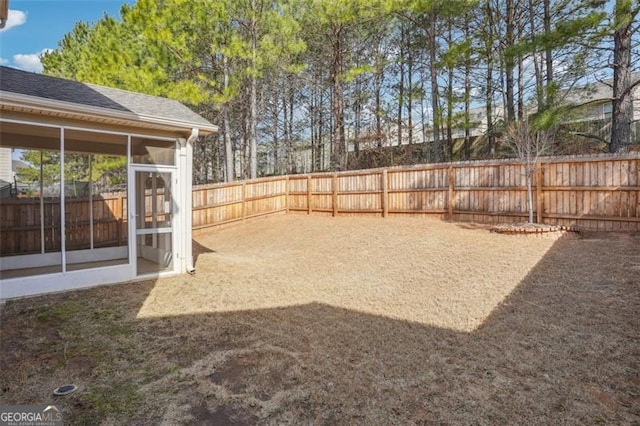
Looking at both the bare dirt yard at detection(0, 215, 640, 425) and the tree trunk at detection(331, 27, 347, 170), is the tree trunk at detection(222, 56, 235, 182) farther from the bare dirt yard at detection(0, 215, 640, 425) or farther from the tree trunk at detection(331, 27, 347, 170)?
the bare dirt yard at detection(0, 215, 640, 425)

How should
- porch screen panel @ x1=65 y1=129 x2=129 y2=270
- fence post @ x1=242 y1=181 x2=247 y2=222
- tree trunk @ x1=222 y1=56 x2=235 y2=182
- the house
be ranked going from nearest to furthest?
1. the house
2. porch screen panel @ x1=65 y1=129 x2=129 y2=270
3. fence post @ x1=242 y1=181 x2=247 y2=222
4. tree trunk @ x1=222 y1=56 x2=235 y2=182

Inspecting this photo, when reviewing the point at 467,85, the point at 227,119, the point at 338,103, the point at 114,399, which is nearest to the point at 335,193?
the point at 227,119

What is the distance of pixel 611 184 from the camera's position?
729 centimetres

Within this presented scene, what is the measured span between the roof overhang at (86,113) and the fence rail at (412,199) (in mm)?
3478

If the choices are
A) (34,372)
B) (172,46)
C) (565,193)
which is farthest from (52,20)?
(565,193)

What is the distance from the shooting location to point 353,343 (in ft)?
11.5

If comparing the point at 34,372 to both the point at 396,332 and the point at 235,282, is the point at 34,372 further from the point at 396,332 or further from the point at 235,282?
the point at 396,332

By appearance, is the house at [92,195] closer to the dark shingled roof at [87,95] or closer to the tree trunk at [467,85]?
the dark shingled roof at [87,95]

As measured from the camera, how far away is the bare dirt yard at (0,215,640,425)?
8.13 ft

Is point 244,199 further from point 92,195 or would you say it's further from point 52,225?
point 52,225

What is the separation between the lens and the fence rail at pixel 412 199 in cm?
720

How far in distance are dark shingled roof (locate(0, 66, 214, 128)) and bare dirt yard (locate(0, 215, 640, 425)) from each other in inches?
108

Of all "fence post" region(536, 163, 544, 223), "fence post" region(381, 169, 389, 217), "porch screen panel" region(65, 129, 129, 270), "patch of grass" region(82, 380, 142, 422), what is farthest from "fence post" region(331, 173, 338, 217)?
"patch of grass" region(82, 380, 142, 422)

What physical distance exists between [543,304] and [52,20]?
29.2 feet
